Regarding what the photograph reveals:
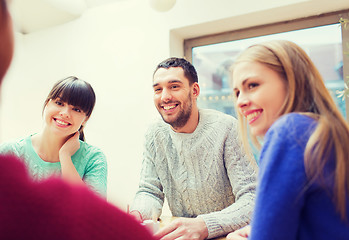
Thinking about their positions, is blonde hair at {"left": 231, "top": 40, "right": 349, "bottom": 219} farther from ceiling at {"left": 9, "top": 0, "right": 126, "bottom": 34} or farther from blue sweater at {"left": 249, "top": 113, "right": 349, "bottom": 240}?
ceiling at {"left": 9, "top": 0, "right": 126, "bottom": 34}

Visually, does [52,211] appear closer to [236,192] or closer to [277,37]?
[236,192]

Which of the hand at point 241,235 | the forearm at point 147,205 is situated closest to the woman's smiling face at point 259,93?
the hand at point 241,235

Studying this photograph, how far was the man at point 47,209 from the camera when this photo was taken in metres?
0.22

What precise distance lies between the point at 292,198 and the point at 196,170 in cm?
111

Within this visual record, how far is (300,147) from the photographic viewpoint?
599 mm

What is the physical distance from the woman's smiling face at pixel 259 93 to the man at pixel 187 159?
25.9 inches

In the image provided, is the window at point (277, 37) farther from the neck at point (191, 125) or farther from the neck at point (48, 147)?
the neck at point (48, 147)

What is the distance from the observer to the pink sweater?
0.72 ft

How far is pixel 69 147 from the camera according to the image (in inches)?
74.2

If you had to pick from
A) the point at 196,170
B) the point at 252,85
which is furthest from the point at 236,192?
the point at 252,85

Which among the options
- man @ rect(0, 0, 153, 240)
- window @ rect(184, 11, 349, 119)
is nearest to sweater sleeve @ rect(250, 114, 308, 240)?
man @ rect(0, 0, 153, 240)

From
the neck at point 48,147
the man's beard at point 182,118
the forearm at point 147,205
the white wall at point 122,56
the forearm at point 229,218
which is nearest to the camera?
the forearm at point 229,218

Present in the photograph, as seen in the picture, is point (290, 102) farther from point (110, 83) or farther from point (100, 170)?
point (110, 83)

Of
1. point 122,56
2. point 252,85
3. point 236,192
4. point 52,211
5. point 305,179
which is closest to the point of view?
point 52,211
